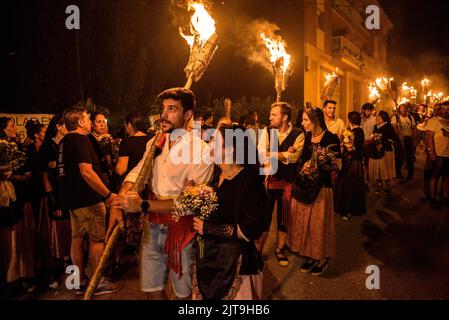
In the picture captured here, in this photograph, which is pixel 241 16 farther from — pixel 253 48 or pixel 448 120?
pixel 448 120

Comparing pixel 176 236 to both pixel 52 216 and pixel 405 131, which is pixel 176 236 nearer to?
pixel 52 216

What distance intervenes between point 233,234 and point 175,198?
24.3 inches

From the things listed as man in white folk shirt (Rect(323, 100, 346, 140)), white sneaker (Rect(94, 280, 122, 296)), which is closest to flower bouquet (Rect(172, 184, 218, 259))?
white sneaker (Rect(94, 280, 122, 296))

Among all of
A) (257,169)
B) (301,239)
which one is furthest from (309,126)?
(257,169)

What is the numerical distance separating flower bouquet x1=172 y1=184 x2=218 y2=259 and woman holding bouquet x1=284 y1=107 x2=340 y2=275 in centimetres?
224

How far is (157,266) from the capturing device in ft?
9.86

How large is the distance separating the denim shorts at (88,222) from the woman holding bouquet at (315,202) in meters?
2.61

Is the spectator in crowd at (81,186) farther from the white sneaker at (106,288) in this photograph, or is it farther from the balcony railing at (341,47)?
the balcony railing at (341,47)

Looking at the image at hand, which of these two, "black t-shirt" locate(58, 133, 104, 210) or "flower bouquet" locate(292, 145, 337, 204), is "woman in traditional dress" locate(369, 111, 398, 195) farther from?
"black t-shirt" locate(58, 133, 104, 210)

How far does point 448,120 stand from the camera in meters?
7.88

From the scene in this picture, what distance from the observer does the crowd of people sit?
9.08 feet

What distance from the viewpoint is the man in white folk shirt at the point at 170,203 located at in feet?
9.47

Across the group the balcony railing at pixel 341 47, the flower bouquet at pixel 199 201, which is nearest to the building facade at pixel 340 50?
the balcony railing at pixel 341 47

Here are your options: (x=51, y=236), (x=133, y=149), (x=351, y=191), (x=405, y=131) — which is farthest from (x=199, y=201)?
(x=405, y=131)
